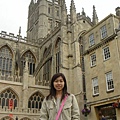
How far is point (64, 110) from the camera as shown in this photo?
2.57 metres

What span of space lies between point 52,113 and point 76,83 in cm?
2175

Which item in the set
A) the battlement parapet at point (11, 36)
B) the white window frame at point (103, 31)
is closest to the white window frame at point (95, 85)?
the white window frame at point (103, 31)

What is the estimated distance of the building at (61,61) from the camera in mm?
14336

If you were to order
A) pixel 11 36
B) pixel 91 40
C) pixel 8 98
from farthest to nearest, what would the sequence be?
pixel 11 36, pixel 8 98, pixel 91 40

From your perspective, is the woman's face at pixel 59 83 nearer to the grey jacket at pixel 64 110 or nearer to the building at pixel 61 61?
the grey jacket at pixel 64 110

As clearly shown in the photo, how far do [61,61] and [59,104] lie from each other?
2311cm

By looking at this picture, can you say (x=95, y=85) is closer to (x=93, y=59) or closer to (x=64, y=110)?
(x=93, y=59)

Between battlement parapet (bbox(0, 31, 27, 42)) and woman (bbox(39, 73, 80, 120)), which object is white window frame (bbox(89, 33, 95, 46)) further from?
battlement parapet (bbox(0, 31, 27, 42))

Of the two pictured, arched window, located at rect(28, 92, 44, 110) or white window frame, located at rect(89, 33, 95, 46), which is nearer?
white window frame, located at rect(89, 33, 95, 46)

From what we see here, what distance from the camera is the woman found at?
2.58 m

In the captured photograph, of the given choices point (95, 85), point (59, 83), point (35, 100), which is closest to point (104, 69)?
point (95, 85)

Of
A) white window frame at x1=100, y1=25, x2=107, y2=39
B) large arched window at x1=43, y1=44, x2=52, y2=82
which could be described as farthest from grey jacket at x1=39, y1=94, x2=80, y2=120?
large arched window at x1=43, y1=44, x2=52, y2=82

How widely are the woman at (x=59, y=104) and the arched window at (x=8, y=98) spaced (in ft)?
69.3

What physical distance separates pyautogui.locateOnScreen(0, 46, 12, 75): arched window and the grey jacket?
2854 centimetres
